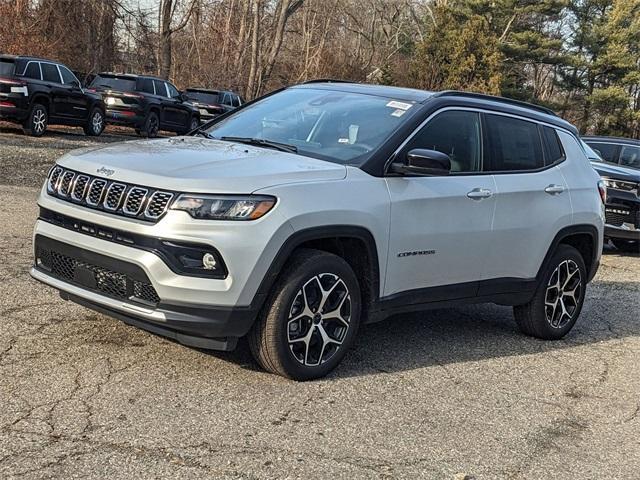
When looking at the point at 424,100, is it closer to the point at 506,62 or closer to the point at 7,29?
the point at 7,29

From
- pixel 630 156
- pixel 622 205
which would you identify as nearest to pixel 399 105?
pixel 622 205

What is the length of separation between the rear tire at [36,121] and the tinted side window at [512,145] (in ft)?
47.9

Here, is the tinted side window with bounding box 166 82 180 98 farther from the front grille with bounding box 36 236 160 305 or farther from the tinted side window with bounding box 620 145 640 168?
the front grille with bounding box 36 236 160 305

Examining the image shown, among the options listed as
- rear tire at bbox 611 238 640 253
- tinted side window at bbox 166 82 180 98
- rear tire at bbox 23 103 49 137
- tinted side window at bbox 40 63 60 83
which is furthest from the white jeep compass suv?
tinted side window at bbox 166 82 180 98

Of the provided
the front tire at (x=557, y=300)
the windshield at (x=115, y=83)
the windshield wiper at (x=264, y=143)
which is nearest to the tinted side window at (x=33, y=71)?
the windshield at (x=115, y=83)

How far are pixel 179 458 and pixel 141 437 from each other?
27cm

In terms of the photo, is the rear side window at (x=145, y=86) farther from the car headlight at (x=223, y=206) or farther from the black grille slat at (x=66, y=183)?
the car headlight at (x=223, y=206)

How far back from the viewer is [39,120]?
1878 cm

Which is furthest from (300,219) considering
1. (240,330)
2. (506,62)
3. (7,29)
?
(506,62)

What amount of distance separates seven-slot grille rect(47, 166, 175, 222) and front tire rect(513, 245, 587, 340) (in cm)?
343

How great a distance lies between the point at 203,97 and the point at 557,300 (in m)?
22.9

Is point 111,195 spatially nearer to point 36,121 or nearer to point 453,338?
point 453,338

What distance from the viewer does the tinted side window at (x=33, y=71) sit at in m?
18.4

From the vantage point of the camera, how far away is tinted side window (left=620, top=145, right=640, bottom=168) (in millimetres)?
14039
